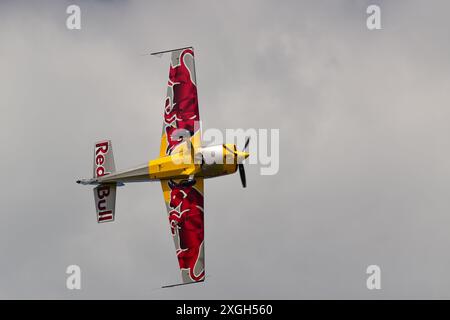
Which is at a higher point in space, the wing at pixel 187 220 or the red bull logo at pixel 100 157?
the red bull logo at pixel 100 157

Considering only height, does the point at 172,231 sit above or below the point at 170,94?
below

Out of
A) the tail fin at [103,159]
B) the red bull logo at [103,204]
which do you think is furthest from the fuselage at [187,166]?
the red bull logo at [103,204]

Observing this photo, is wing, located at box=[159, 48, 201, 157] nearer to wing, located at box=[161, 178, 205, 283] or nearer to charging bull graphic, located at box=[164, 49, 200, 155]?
charging bull graphic, located at box=[164, 49, 200, 155]

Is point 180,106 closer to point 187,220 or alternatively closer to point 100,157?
point 100,157

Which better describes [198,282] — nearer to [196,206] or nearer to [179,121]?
[196,206]

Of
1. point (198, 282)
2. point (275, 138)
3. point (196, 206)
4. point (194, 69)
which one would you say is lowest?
point (198, 282)

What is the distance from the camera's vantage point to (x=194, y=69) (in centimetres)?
5703

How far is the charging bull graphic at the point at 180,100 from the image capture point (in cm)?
5553

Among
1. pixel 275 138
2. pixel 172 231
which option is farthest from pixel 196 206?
pixel 275 138

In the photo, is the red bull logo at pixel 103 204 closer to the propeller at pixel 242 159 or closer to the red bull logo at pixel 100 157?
the red bull logo at pixel 100 157

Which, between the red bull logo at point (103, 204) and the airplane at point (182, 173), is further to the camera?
the red bull logo at point (103, 204)

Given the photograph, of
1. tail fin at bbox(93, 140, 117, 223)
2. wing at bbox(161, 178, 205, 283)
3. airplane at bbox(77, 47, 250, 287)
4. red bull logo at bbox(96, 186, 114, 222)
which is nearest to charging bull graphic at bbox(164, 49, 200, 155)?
airplane at bbox(77, 47, 250, 287)

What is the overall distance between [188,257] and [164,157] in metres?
5.26

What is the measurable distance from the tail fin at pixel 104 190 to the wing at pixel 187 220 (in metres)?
2.70
